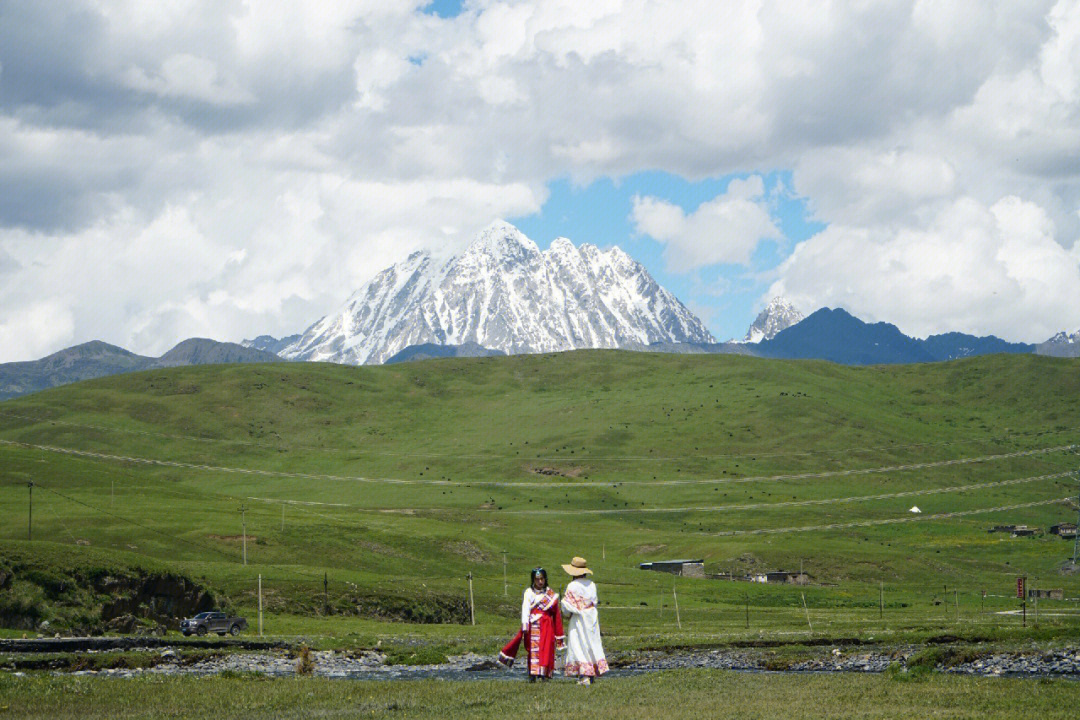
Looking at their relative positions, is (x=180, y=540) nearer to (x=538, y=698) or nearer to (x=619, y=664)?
Result: (x=619, y=664)

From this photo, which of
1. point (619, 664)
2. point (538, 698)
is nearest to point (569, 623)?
point (538, 698)

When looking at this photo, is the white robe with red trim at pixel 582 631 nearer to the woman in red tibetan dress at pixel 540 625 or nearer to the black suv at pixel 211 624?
the woman in red tibetan dress at pixel 540 625

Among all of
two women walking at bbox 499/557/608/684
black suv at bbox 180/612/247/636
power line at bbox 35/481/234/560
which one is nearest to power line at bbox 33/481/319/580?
power line at bbox 35/481/234/560

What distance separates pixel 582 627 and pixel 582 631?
19 cm

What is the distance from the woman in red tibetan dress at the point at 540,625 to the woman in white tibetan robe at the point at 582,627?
0.40m

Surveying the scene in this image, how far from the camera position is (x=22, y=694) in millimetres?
32406

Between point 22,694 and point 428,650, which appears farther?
point 428,650

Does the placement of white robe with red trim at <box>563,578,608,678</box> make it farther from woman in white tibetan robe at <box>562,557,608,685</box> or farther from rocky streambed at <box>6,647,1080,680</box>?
rocky streambed at <box>6,647,1080,680</box>

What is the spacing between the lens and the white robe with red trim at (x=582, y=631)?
3475 cm

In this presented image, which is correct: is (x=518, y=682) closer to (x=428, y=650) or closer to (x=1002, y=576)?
(x=428, y=650)

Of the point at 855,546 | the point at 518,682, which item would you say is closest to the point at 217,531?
the point at 855,546

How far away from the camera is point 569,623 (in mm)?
35531

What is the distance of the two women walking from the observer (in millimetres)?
34781

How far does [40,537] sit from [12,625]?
71601 mm
